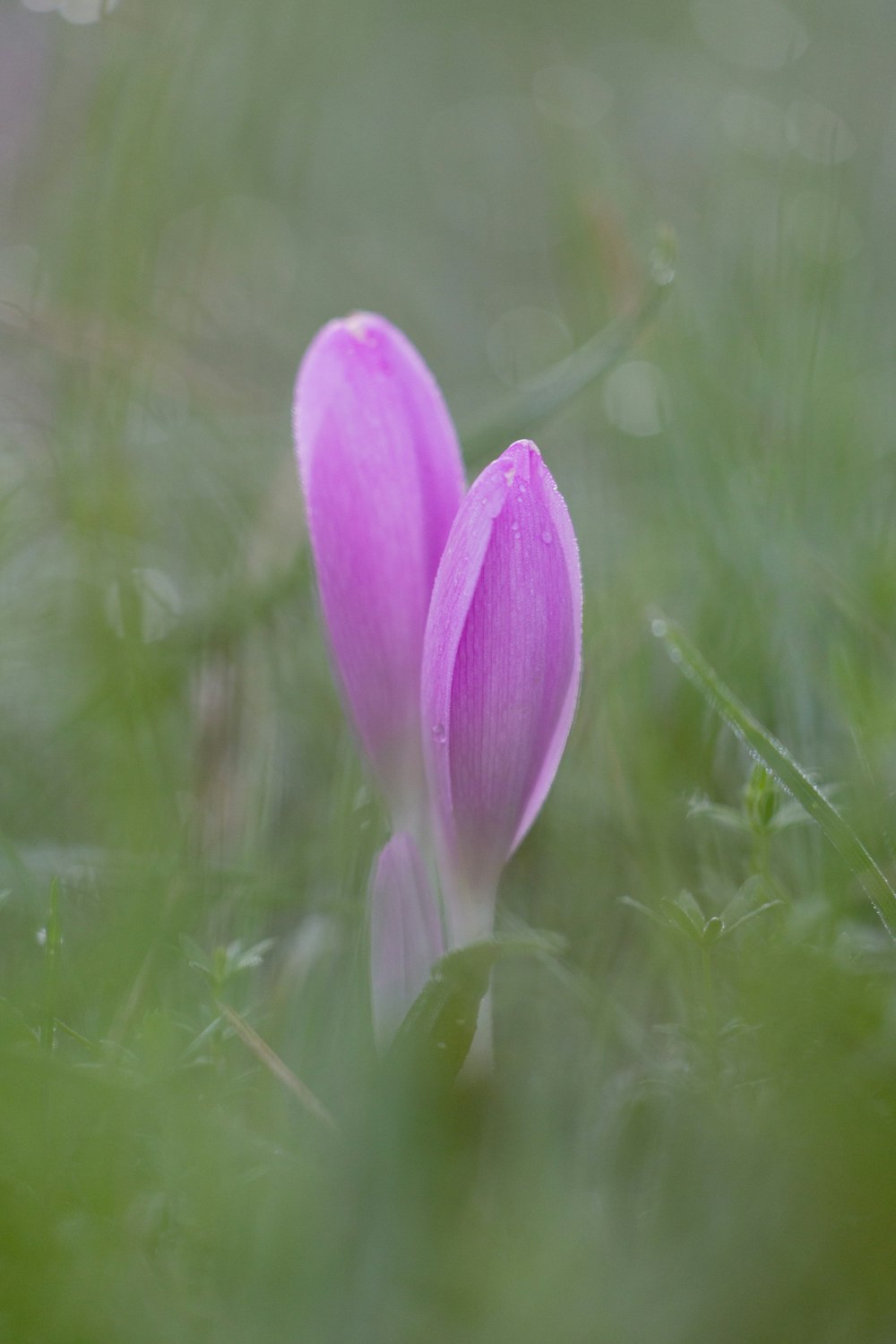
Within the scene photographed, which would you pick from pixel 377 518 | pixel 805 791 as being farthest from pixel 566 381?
pixel 805 791

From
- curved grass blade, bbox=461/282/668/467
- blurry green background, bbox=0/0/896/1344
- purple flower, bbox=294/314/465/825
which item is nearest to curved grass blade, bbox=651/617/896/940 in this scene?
blurry green background, bbox=0/0/896/1344

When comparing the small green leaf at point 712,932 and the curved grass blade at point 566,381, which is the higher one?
the curved grass blade at point 566,381

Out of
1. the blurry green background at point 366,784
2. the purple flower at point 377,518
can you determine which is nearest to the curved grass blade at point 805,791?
the blurry green background at point 366,784

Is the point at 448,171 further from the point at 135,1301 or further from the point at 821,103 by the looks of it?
the point at 135,1301

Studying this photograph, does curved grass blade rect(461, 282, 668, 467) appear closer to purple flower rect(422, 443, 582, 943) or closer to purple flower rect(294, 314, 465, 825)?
purple flower rect(294, 314, 465, 825)

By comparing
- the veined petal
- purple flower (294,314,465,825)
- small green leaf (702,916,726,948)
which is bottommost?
the veined petal

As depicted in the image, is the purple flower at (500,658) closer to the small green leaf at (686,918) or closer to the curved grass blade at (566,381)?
the small green leaf at (686,918)
